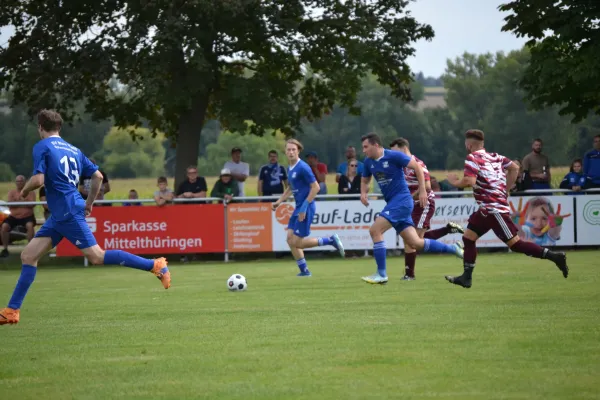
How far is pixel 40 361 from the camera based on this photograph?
7.91 meters

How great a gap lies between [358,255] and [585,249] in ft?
17.1

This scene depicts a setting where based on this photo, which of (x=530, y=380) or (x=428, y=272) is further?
(x=428, y=272)

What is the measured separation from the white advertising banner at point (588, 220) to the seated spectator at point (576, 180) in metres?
0.23

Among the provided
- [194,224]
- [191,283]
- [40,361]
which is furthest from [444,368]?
[194,224]

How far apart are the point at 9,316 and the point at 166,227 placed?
1325cm

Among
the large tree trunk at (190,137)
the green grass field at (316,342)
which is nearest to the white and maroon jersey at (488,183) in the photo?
the green grass field at (316,342)

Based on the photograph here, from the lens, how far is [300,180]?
55.1ft

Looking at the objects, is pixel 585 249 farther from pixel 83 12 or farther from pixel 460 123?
pixel 460 123

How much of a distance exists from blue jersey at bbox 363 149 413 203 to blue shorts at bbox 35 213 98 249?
16.8 ft

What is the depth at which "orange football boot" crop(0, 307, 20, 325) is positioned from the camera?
10383 millimetres

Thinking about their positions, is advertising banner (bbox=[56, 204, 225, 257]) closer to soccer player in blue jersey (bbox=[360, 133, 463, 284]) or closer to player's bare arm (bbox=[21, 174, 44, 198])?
soccer player in blue jersey (bbox=[360, 133, 463, 284])

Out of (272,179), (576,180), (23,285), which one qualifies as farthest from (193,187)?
(23,285)

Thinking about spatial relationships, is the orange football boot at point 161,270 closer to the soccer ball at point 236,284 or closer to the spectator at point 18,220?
the soccer ball at point 236,284

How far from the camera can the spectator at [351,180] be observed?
2405 centimetres
